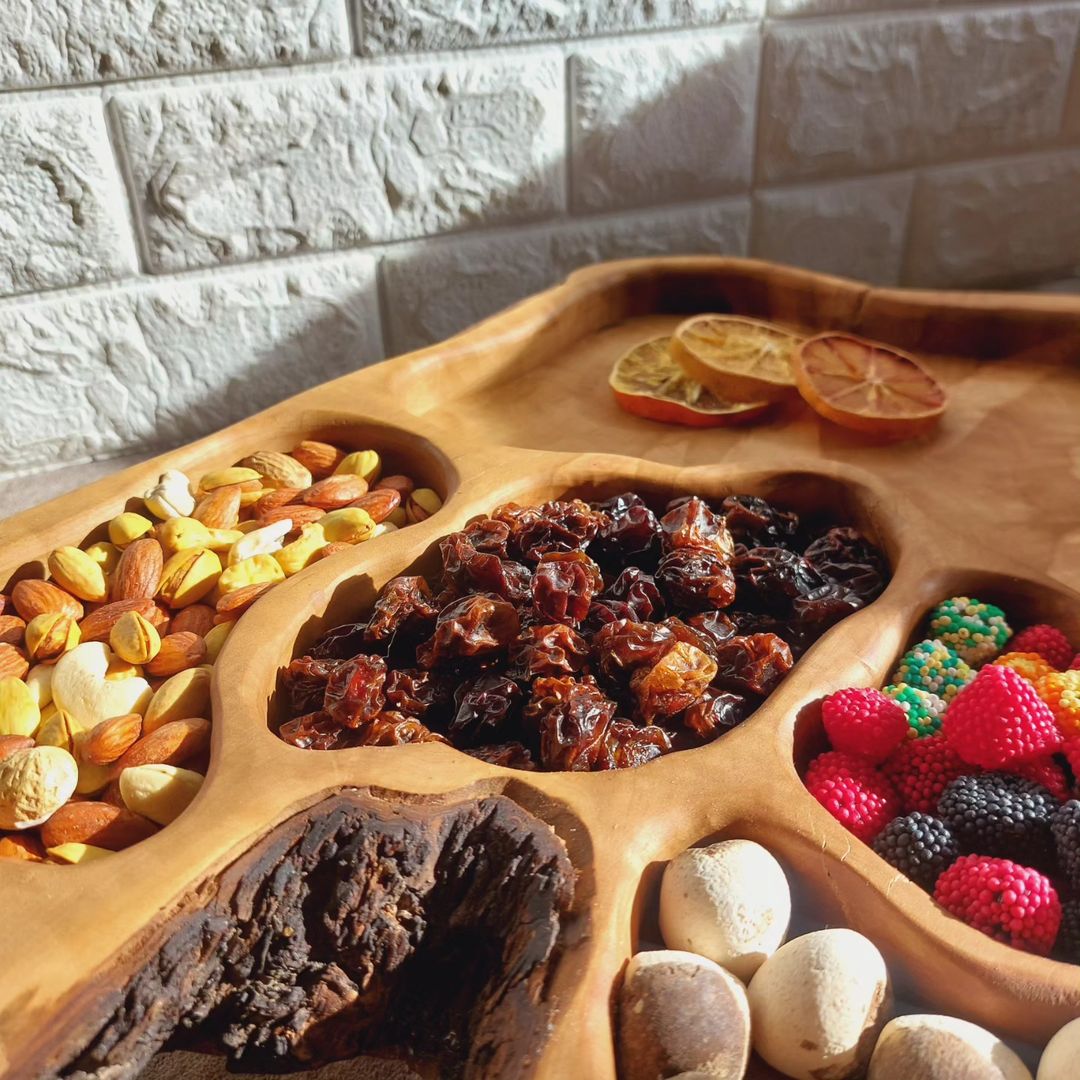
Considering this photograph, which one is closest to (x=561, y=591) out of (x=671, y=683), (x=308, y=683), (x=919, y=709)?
(x=671, y=683)

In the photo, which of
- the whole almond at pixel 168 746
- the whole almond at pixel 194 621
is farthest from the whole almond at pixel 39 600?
the whole almond at pixel 168 746

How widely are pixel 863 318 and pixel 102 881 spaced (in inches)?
52.8

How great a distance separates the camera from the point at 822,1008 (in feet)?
2.44

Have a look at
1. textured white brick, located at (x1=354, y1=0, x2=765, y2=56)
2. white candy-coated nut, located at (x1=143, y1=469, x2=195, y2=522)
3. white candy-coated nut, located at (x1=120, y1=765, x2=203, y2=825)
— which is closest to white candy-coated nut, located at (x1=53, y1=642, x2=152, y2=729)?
white candy-coated nut, located at (x1=120, y1=765, x2=203, y2=825)

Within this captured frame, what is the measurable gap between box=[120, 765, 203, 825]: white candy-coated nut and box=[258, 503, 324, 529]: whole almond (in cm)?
40

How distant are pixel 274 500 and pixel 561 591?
429mm

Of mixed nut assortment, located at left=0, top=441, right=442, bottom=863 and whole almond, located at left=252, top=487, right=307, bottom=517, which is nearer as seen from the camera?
mixed nut assortment, located at left=0, top=441, right=442, bottom=863

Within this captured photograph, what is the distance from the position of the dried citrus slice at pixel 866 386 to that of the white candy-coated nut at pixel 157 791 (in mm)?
955

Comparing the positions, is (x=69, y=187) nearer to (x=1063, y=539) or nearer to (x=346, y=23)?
(x=346, y=23)

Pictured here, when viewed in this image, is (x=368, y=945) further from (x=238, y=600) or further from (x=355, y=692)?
(x=238, y=600)

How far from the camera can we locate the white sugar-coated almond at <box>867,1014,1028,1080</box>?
70 cm

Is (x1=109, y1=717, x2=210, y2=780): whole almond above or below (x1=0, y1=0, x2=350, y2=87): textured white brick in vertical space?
below

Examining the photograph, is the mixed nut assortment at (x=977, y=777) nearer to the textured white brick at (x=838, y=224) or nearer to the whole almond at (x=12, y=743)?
the whole almond at (x=12, y=743)

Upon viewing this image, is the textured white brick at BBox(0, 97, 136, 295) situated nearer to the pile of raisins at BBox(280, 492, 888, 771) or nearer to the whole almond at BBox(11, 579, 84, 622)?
the whole almond at BBox(11, 579, 84, 622)
